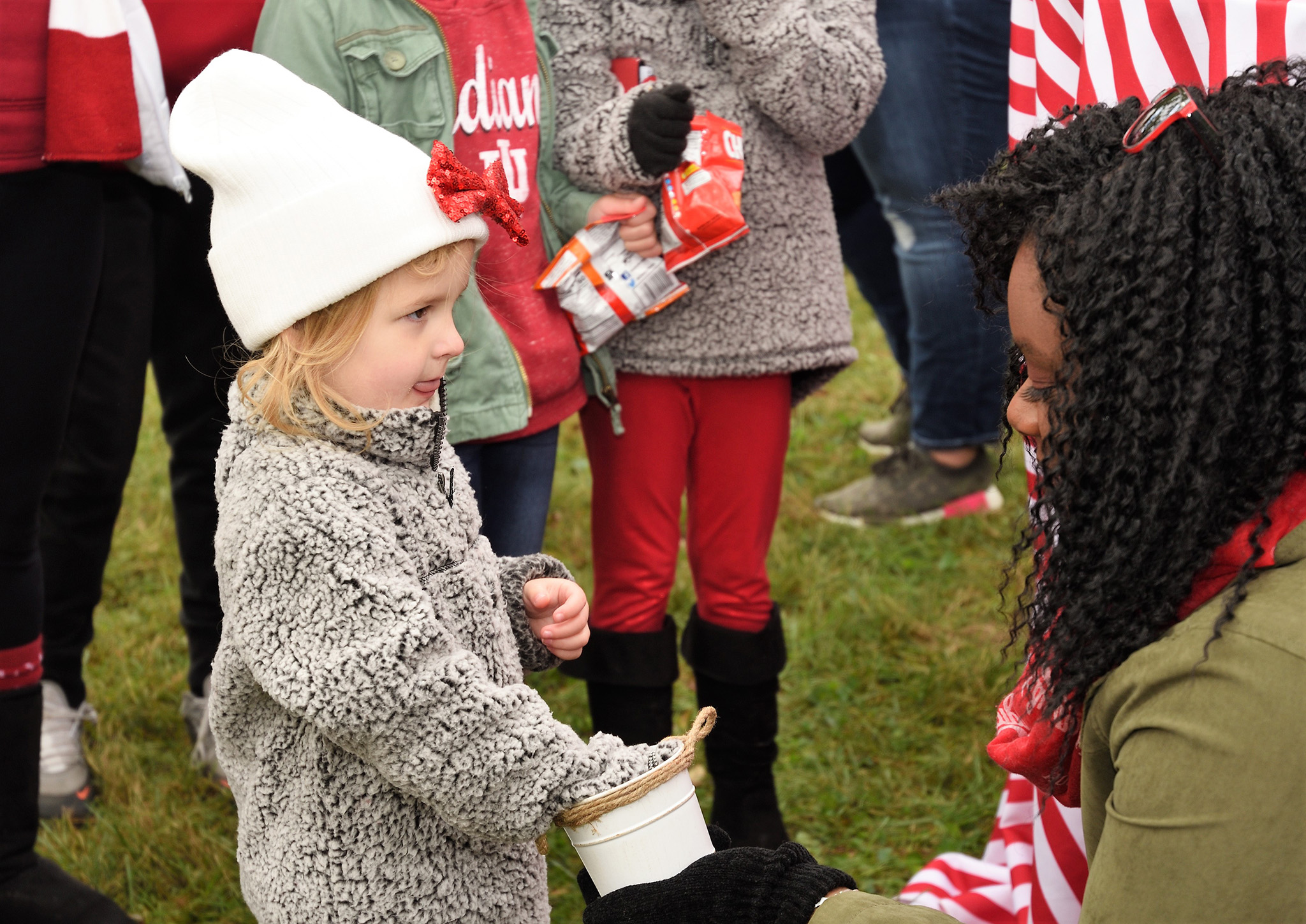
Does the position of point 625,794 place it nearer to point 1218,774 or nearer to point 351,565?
point 351,565

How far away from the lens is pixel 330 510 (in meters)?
1.42

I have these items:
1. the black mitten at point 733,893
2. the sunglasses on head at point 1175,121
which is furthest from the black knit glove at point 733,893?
the sunglasses on head at point 1175,121

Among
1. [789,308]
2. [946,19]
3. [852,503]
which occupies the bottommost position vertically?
[852,503]

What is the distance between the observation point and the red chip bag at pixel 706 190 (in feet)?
7.35

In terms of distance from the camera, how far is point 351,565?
139 cm

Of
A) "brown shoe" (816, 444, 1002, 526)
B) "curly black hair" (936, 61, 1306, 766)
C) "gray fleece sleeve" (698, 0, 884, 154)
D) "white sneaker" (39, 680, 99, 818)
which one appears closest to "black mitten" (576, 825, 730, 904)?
"curly black hair" (936, 61, 1306, 766)

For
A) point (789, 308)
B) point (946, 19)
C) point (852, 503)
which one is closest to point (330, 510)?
point (789, 308)

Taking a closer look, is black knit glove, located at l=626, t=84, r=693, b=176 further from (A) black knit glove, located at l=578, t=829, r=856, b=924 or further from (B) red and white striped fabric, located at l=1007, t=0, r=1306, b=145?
(A) black knit glove, located at l=578, t=829, r=856, b=924

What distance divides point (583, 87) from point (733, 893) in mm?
1503

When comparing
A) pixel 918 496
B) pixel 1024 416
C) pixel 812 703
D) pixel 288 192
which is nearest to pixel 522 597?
pixel 288 192

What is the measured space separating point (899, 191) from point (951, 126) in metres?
0.25

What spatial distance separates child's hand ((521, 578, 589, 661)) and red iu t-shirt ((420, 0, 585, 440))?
1.82ft

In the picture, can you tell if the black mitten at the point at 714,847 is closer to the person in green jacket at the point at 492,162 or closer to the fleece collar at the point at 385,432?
the fleece collar at the point at 385,432

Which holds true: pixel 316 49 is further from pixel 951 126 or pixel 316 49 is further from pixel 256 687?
pixel 951 126
